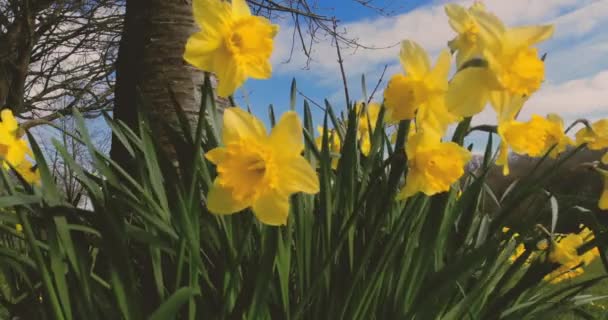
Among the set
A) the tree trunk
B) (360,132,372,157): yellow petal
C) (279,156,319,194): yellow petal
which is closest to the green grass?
(360,132,372,157): yellow petal

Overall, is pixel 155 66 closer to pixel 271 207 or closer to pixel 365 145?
pixel 365 145

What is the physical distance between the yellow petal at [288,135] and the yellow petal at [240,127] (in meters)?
0.02

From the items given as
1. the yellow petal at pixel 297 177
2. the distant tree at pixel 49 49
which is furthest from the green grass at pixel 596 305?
the distant tree at pixel 49 49

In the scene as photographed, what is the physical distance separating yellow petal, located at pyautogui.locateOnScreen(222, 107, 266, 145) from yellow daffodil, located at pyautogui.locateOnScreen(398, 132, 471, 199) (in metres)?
0.27

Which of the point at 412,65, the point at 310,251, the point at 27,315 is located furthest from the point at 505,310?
the point at 27,315

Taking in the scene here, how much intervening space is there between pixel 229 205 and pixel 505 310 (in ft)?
2.65

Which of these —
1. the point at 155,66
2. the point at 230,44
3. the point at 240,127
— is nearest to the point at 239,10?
the point at 230,44

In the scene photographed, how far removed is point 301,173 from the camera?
33.7 inches

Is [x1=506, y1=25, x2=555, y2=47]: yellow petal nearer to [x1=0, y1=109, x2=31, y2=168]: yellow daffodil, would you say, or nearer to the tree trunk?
[x1=0, y1=109, x2=31, y2=168]: yellow daffodil

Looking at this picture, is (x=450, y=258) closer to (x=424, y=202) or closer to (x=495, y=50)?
(x=424, y=202)

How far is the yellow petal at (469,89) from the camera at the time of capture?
0.86 meters

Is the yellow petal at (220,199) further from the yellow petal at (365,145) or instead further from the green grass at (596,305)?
the green grass at (596,305)

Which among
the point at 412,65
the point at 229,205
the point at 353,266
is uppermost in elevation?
the point at 412,65

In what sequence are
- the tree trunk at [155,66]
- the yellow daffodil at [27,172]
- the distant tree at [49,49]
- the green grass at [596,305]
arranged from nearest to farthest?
the yellow daffodil at [27,172], the tree trunk at [155,66], the green grass at [596,305], the distant tree at [49,49]
